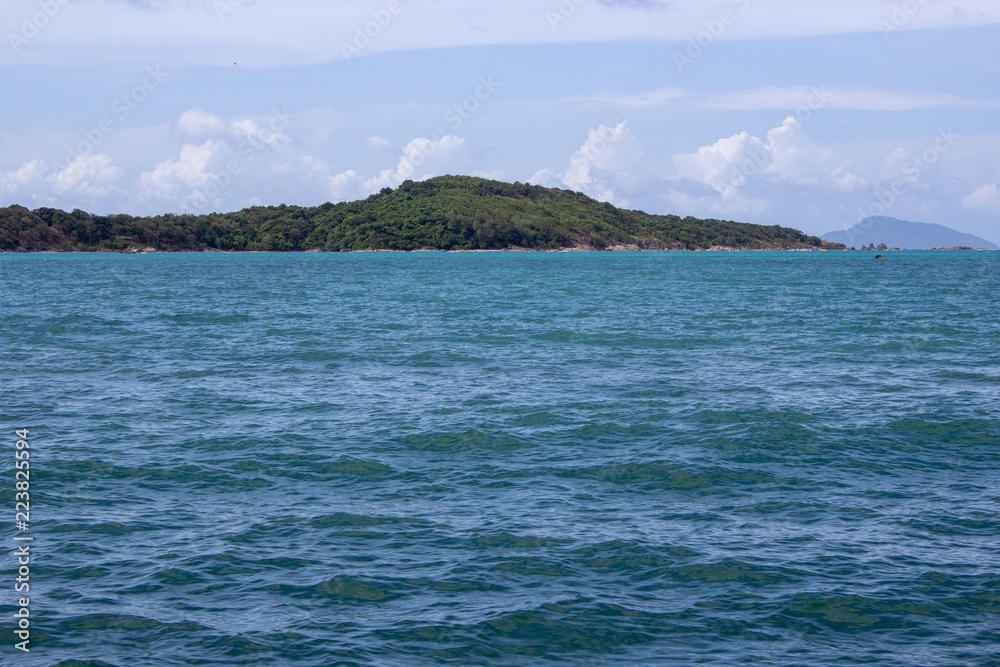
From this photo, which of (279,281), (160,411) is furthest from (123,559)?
(279,281)

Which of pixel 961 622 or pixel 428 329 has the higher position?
pixel 428 329

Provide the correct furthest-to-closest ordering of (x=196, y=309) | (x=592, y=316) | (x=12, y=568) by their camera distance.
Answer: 1. (x=196, y=309)
2. (x=592, y=316)
3. (x=12, y=568)

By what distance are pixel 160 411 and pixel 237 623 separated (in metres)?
14.1

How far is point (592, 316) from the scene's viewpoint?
5084 centimetres

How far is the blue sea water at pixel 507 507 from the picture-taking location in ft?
34.9

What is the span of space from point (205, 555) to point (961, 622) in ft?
37.4

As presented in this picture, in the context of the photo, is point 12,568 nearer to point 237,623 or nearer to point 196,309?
point 237,623

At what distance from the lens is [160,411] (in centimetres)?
2325

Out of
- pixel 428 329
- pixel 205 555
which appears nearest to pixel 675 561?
pixel 205 555

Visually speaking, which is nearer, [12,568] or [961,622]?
[961,622]

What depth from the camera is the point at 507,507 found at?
49.6 feet

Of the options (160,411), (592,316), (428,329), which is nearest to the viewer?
(160,411)

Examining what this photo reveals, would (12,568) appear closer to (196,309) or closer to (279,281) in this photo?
(196,309)

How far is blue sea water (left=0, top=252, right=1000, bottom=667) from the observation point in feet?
34.9
